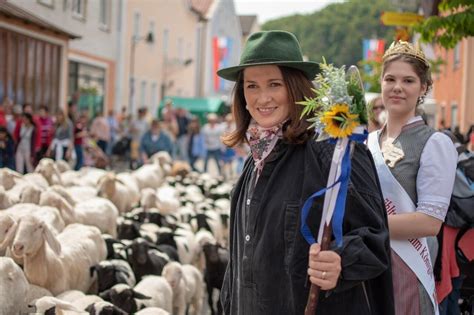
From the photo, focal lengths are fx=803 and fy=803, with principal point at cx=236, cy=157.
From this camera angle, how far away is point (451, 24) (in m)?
7.36

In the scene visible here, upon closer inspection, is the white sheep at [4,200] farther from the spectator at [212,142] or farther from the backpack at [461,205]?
the spectator at [212,142]

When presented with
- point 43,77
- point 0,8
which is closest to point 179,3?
point 43,77

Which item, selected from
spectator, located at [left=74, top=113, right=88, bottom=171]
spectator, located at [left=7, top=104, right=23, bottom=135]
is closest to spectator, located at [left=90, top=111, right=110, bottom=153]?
spectator, located at [left=74, top=113, right=88, bottom=171]

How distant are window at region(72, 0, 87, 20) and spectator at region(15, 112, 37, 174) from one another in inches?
343

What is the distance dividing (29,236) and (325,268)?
432cm

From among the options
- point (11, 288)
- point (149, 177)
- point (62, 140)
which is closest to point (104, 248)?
point (11, 288)

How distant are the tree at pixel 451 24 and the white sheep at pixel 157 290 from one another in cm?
357

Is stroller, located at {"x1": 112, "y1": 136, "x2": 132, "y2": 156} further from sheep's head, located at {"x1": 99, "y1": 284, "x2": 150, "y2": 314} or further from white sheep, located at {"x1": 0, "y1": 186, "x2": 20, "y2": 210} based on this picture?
sheep's head, located at {"x1": 99, "y1": 284, "x2": 150, "y2": 314}

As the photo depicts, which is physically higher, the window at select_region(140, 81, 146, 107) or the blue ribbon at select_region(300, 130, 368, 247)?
the window at select_region(140, 81, 146, 107)

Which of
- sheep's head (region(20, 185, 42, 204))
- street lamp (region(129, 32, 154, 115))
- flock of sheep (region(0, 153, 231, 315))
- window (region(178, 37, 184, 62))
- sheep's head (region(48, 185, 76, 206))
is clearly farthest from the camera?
window (region(178, 37, 184, 62))

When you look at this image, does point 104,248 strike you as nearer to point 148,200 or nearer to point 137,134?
point 148,200

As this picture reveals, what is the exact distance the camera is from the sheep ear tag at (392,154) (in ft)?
11.9

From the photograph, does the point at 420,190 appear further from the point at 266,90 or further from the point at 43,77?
the point at 43,77

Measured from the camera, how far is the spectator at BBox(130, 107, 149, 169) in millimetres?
23031
